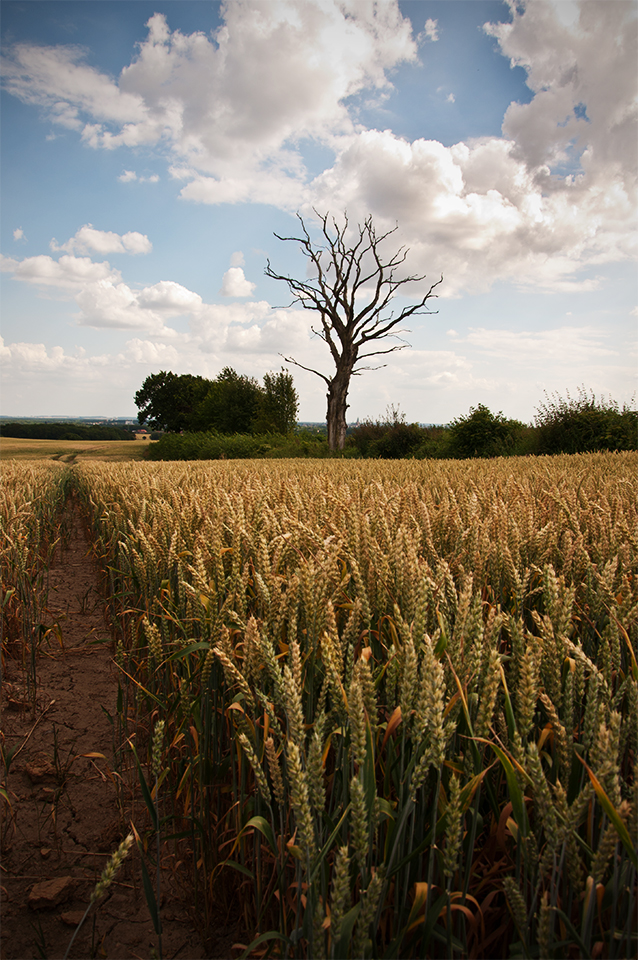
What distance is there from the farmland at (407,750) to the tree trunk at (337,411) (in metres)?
21.2

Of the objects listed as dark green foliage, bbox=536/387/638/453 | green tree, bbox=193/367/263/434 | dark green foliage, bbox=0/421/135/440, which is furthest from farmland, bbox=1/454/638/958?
Answer: dark green foliage, bbox=0/421/135/440

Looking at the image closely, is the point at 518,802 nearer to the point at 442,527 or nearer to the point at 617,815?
the point at 617,815

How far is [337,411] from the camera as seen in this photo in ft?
76.0

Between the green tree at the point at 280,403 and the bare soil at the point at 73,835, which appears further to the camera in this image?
the green tree at the point at 280,403

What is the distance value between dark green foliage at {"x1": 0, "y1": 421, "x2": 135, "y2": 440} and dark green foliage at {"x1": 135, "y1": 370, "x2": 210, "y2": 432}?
573cm

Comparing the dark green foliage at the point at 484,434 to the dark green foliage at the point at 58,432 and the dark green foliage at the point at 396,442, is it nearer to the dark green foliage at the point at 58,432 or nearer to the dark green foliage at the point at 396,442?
the dark green foliage at the point at 396,442

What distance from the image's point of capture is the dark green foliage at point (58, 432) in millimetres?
48000

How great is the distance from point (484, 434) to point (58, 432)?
45595 millimetres

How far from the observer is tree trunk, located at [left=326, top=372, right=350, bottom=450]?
23.2m

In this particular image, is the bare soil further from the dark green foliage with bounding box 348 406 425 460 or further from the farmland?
the dark green foliage with bounding box 348 406 425 460

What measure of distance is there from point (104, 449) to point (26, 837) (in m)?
39.4

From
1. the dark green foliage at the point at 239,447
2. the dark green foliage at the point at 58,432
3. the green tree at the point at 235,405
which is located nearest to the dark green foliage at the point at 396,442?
the dark green foliage at the point at 239,447

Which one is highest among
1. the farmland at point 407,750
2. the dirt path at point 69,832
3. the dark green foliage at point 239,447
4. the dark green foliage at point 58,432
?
the dark green foliage at point 58,432

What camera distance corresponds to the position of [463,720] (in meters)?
1.03
